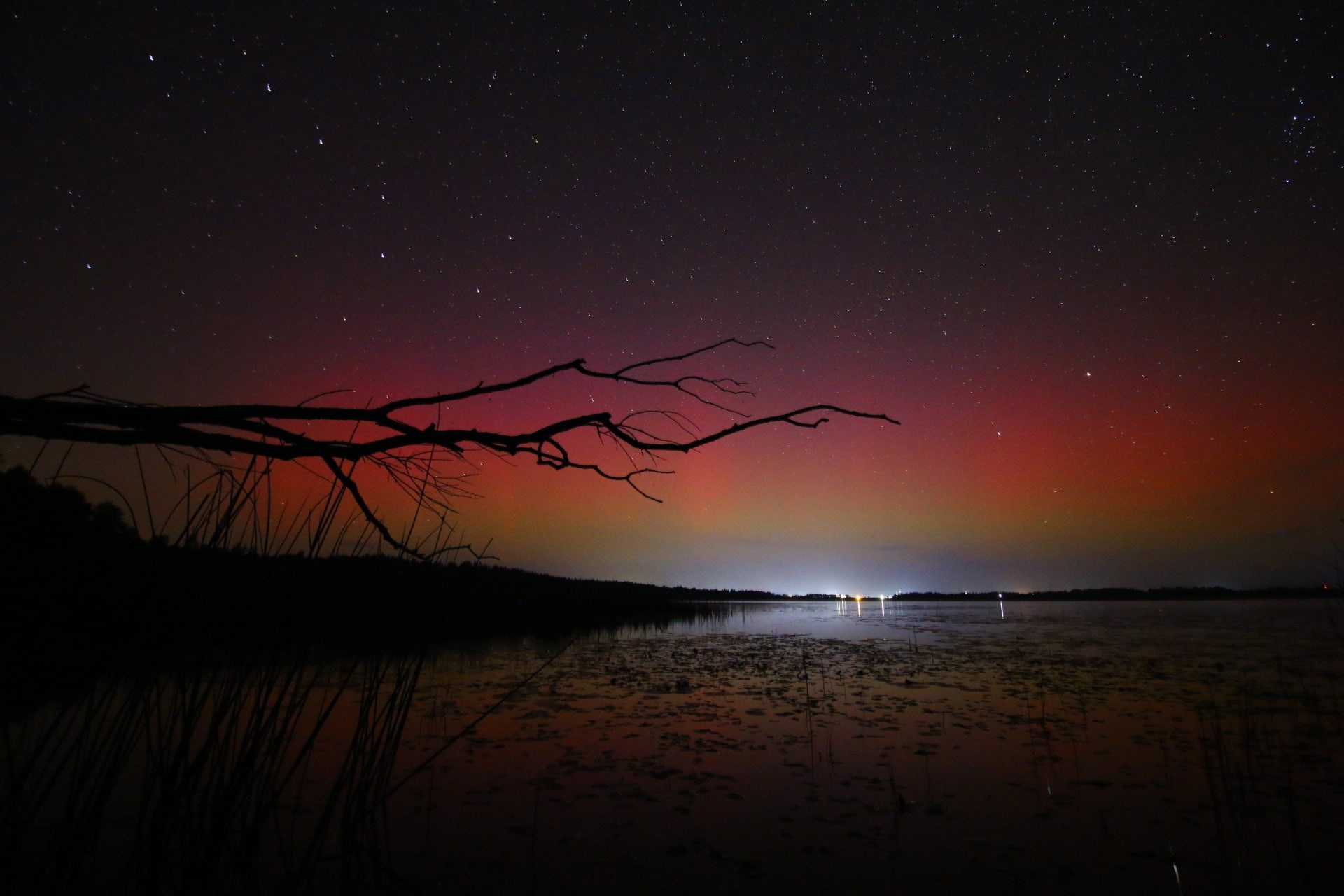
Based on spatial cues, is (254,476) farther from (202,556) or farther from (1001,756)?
(1001,756)

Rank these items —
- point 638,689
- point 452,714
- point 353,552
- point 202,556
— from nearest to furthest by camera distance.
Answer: point 202,556, point 353,552, point 452,714, point 638,689

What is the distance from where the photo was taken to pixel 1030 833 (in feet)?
17.9

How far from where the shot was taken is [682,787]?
6637mm

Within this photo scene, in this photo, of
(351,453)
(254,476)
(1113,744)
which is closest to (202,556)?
(254,476)

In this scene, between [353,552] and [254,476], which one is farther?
[353,552]

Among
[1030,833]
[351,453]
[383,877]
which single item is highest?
[351,453]

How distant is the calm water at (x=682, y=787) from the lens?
120 inches

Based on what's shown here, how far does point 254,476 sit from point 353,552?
29.7 inches

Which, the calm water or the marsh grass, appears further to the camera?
the calm water

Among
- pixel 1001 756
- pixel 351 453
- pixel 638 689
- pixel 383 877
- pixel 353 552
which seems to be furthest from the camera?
pixel 638 689

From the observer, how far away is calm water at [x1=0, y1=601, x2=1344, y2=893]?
10.0ft

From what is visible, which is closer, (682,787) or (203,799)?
(203,799)

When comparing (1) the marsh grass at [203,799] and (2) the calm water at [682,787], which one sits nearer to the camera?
(1) the marsh grass at [203,799]

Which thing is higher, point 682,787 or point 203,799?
point 203,799
